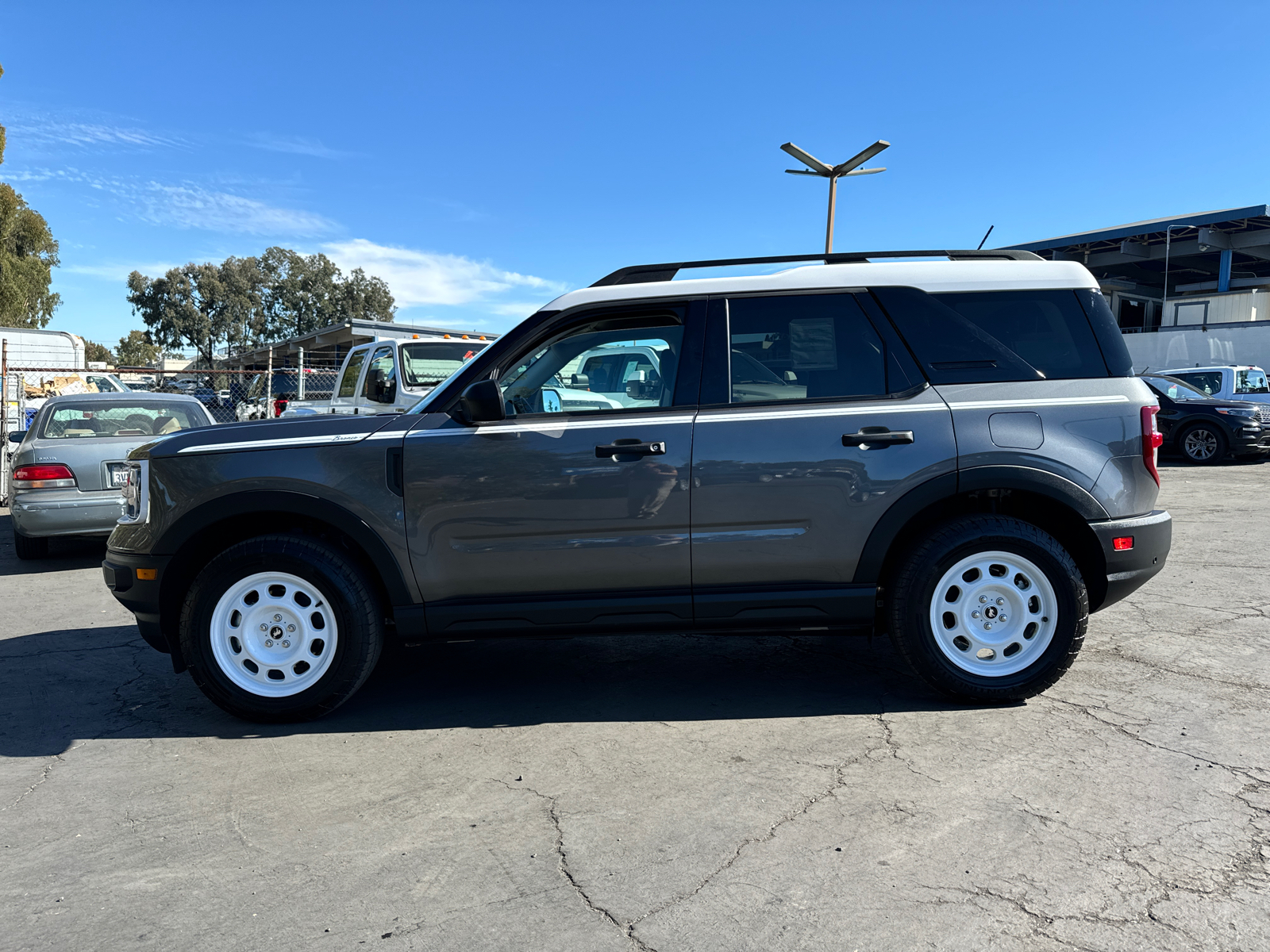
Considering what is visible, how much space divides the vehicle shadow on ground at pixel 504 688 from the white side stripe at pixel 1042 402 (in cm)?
139

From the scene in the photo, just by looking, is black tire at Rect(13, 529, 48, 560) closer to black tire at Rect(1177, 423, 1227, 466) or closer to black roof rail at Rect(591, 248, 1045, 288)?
black roof rail at Rect(591, 248, 1045, 288)

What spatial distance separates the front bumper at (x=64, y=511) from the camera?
779 cm

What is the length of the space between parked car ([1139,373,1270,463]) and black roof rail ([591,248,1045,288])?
13.3 m

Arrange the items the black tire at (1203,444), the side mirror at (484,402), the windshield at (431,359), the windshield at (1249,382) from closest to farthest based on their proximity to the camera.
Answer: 1. the side mirror at (484,402)
2. the windshield at (431,359)
3. the black tire at (1203,444)
4. the windshield at (1249,382)

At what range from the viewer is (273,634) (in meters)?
4.11

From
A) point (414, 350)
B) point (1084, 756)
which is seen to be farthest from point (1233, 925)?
point (414, 350)

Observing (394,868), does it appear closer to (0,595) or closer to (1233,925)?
(1233,925)

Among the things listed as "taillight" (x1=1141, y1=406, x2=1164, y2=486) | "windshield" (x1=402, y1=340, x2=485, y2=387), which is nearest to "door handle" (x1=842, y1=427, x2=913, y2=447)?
"taillight" (x1=1141, y1=406, x2=1164, y2=486)

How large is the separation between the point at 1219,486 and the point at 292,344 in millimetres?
36622

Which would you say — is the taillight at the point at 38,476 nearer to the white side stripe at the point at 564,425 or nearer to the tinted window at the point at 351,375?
the tinted window at the point at 351,375

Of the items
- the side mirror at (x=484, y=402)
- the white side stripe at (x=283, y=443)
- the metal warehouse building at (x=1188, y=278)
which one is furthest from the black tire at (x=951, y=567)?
the metal warehouse building at (x=1188, y=278)

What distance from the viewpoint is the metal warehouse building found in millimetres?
24797

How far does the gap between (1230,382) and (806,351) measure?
1716 cm

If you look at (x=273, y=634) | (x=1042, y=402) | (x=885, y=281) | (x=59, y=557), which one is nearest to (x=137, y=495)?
(x=273, y=634)
